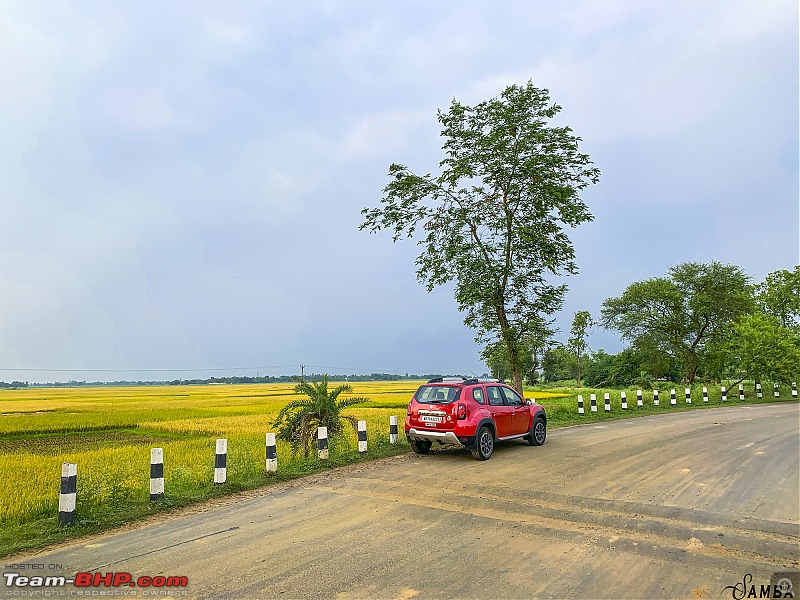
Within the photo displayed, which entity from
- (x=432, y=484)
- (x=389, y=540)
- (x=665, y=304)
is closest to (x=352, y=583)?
(x=389, y=540)

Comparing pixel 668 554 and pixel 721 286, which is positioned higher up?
pixel 721 286

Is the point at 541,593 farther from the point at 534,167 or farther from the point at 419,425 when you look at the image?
the point at 534,167

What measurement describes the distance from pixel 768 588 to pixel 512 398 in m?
8.17

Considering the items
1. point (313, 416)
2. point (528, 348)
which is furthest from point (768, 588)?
point (528, 348)

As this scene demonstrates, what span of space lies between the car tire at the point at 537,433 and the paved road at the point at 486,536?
2.92 meters

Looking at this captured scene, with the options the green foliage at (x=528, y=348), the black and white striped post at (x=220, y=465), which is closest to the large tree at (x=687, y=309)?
the green foliage at (x=528, y=348)

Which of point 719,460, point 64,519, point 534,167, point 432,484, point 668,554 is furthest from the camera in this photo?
point 534,167

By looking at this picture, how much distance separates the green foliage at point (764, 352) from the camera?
1337 inches

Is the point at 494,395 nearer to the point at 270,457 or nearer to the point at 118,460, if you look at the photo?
the point at 270,457

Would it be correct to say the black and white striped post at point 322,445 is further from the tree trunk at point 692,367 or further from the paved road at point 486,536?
the tree trunk at point 692,367

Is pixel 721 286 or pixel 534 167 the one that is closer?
pixel 534 167

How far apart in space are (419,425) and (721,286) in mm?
45478

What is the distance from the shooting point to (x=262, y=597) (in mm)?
4258

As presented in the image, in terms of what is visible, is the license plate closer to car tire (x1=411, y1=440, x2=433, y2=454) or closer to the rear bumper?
the rear bumper
